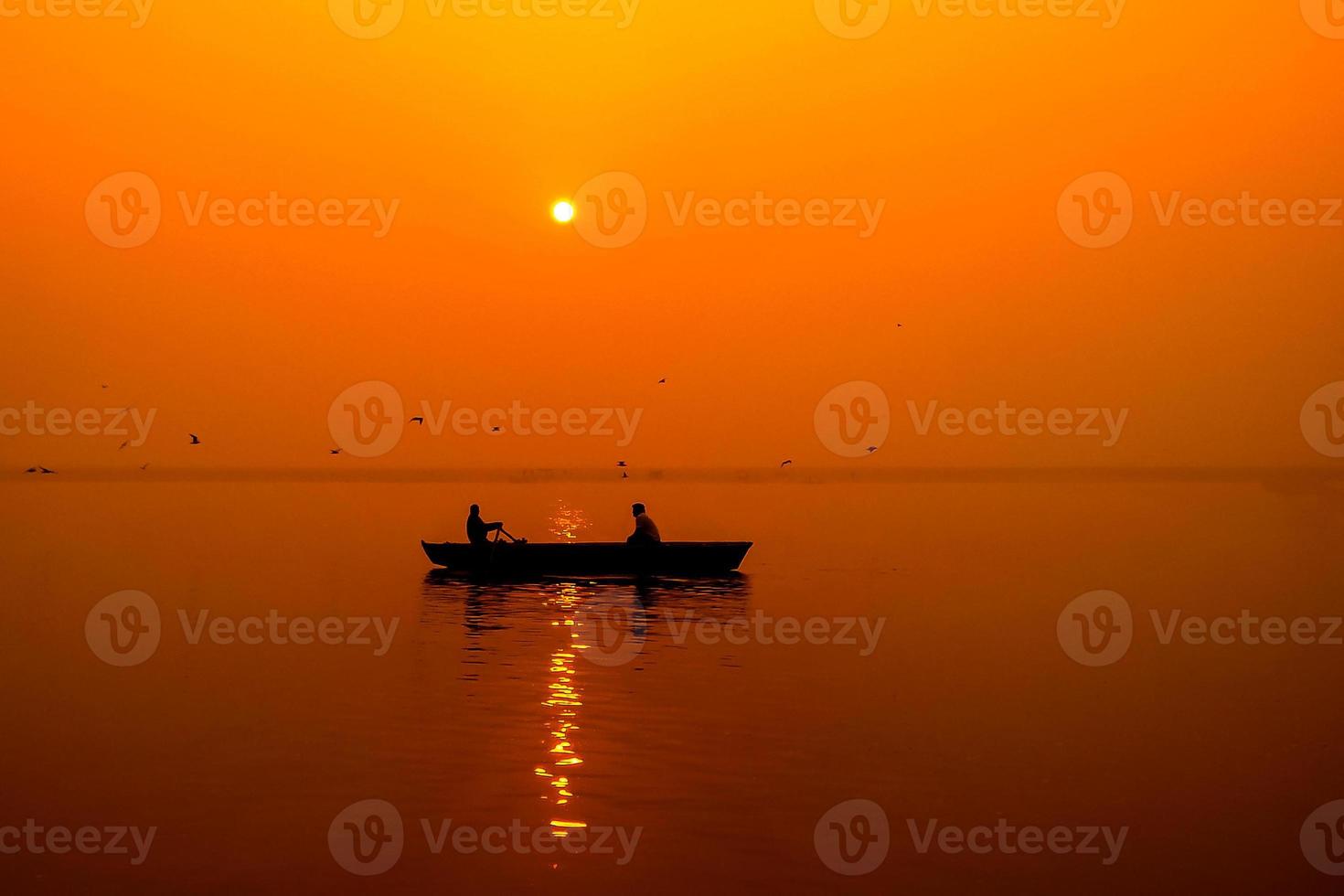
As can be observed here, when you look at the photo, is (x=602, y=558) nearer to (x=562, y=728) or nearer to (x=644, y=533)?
(x=644, y=533)

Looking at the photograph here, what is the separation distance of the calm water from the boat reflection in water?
8 centimetres

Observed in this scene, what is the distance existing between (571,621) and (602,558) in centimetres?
576

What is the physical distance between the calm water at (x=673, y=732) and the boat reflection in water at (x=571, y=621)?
0.27ft

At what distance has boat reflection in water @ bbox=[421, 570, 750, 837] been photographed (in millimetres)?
12609

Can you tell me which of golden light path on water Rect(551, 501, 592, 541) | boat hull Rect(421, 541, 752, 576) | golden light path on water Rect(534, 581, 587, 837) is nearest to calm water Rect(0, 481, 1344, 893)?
golden light path on water Rect(534, 581, 587, 837)

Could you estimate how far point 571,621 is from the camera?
22.7 metres

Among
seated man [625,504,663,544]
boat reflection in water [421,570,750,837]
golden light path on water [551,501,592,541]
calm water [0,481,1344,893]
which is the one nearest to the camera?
calm water [0,481,1344,893]

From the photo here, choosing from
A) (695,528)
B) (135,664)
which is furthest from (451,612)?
(695,528)

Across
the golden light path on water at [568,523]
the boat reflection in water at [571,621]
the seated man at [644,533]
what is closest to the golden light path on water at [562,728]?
the boat reflection in water at [571,621]

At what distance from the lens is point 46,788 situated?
11805 mm

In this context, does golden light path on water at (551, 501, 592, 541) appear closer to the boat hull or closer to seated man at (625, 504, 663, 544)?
the boat hull

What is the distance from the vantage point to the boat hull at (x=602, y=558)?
28.2 m

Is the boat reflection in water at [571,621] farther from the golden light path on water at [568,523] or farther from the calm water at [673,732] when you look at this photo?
the golden light path on water at [568,523]

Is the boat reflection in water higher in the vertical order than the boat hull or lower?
lower
